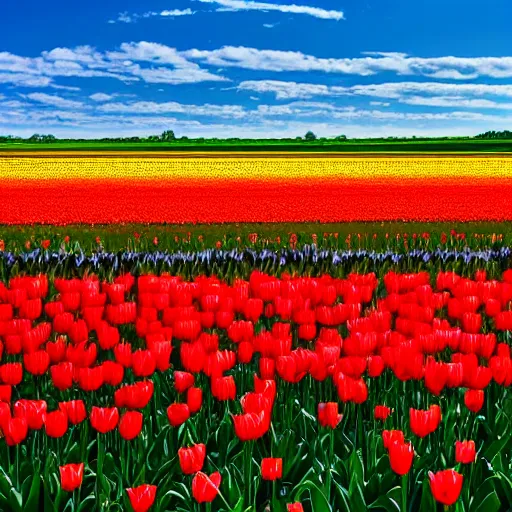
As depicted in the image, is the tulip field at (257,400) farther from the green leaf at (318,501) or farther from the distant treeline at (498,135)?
the distant treeline at (498,135)

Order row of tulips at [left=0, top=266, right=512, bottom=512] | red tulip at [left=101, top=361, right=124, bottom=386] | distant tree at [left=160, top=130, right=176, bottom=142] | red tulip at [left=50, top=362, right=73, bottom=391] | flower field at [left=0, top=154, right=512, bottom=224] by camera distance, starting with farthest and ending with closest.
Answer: distant tree at [left=160, top=130, right=176, bottom=142] → flower field at [left=0, top=154, right=512, bottom=224] → red tulip at [left=101, top=361, right=124, bottom=386] → red tulip at [left=50, top=362, right=73, bottom=391] → row of tulips at [left=0, top=266, right=512, bottom=512]

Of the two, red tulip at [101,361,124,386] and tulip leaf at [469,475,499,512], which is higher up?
red tulip at [101,361,124,386]

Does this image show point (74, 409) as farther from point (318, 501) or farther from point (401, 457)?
point (401, 457)

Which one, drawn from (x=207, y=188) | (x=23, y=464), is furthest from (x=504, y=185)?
(x=23, y=464)

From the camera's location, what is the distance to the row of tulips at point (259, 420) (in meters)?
3.09

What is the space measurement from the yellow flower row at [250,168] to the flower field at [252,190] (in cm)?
7

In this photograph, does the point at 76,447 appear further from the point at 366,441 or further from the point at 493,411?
the point at 493,411

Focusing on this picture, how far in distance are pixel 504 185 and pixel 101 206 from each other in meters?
19.3

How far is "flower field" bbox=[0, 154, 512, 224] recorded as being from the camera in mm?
22094

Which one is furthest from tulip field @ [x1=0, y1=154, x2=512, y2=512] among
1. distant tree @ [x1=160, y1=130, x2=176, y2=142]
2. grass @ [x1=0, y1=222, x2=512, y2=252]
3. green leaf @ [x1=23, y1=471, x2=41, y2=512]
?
distant tree @ [x1=160, y1=130, x2=176, y2=142]

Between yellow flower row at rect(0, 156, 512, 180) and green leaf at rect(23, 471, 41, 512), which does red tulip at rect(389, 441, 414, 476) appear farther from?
yellow flower row at rect(0, 156, 512, 180)

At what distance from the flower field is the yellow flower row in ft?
0.22

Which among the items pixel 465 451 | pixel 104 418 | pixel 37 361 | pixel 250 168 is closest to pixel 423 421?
pixel 465 451

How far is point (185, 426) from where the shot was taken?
3.75 metres
